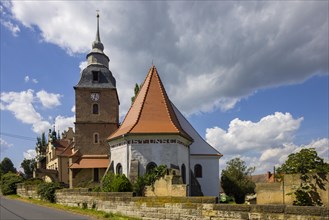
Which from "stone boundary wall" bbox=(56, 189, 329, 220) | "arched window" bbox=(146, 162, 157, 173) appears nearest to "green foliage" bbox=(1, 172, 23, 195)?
"stone boundary wall" bbox=(56, 189, 329, 220)

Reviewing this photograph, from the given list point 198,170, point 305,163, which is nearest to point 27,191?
point 198,170

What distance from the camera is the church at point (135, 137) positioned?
23922 mm

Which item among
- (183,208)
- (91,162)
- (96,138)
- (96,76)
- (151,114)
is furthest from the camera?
(96,76)

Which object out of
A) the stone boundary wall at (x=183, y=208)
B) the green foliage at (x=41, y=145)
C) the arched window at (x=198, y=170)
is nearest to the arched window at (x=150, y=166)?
the stone boundary wall at (x=183, y=208)

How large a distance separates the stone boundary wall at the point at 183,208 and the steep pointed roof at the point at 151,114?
6.85m

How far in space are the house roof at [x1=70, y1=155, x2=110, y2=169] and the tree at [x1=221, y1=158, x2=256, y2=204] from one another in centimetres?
1373

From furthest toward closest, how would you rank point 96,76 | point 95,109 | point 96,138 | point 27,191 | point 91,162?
1. point 96,76
2. point 95,109
3. point 96,138
4. point 91,162
5. point 27,191

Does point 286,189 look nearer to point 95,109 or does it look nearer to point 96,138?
point 96,138

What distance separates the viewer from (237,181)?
125 ft

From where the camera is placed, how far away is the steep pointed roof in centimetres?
2407

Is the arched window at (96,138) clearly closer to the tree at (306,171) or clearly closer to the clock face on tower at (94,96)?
the clock face on tower at (94,96)

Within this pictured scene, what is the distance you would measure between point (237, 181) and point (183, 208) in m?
27.4

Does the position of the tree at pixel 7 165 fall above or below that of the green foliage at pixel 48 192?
below

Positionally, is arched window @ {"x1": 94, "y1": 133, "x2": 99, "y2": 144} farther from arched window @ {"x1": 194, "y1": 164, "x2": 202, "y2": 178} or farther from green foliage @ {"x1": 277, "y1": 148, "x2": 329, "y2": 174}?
green foliage @ {"x1": 277, "y1": 148, "x2": 329, "y2": 174}
